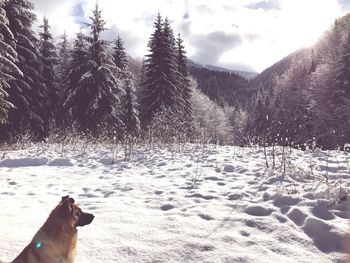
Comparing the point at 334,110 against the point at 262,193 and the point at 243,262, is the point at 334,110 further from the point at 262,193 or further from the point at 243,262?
the point at 243,262

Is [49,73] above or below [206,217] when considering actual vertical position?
above

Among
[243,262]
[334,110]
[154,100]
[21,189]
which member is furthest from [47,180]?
[334,110]

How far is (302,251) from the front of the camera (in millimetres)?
4039

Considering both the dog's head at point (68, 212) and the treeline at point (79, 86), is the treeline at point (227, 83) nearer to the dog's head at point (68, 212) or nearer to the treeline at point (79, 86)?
the treeline at point (79, 86)

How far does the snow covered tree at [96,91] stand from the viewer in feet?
74.5

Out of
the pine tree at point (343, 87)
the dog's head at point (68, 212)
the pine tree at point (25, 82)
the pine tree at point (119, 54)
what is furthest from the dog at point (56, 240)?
the pine tree at point (119, 54)

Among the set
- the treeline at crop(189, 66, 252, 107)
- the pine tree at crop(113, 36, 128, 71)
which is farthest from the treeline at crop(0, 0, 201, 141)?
the treeline at crop(189, 66, 252, 107)

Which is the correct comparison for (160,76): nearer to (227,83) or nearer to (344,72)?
(344,72)

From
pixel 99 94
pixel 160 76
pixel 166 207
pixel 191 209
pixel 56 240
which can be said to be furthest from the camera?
pixel 160 76

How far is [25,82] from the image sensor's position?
19172 mm

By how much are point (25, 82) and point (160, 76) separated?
10304 millimetres

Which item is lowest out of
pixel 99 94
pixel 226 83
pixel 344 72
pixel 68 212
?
pixel 68 212

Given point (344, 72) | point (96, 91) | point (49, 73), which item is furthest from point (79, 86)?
point (344, 72)

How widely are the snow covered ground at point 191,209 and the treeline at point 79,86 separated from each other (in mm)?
7368
